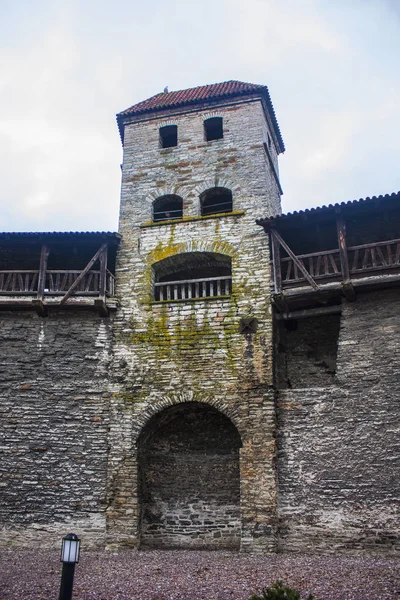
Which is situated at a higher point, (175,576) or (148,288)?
(148,288)

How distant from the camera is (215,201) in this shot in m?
16.4

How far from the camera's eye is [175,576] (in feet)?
28.1

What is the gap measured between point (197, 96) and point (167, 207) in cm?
420

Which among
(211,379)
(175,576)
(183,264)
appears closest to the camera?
(175,576)

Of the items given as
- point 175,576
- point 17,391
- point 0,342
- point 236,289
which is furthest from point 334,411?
point 0,342

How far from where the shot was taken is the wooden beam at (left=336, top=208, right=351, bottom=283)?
12500 millimetres

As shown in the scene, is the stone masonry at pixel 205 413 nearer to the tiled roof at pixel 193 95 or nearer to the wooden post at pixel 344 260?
the wooden post at pixel 344 260

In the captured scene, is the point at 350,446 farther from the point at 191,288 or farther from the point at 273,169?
the point at 273,169

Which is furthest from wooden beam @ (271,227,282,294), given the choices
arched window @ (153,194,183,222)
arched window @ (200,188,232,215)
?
arched window @ (153,194,183,222)

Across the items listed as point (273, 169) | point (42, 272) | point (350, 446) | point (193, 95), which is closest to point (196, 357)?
point (350, 446)

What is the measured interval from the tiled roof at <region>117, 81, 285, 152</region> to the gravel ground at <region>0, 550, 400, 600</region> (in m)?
13.2

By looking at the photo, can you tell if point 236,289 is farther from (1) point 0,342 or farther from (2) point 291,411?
(1) point 0,342

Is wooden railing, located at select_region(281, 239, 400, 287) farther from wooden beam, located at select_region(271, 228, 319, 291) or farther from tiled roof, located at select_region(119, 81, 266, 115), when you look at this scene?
tiled roof, located at select_region(119, 81, 266, 115)

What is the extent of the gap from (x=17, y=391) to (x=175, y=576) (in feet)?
20.8
